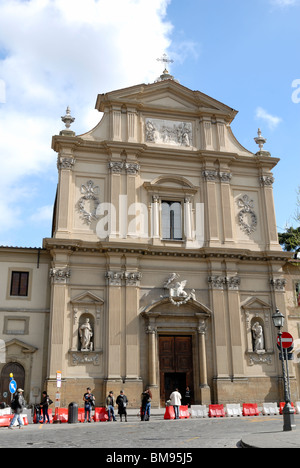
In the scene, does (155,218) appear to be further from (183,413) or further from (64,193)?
(183,413)

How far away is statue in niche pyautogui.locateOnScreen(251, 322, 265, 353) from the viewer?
3005 centimetres

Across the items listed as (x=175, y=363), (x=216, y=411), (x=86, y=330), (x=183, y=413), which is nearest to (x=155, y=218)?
(x=86, y=330)

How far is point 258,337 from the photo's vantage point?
1189 inches

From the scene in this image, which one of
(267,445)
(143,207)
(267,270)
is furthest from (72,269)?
(267,445)

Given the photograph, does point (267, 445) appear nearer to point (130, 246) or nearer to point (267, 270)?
point (130, 246)

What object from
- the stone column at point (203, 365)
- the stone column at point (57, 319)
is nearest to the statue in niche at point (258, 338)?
the stone column at point (203, 365)

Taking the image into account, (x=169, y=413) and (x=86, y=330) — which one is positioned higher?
(x=86, y=330)

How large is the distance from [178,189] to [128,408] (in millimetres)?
14311

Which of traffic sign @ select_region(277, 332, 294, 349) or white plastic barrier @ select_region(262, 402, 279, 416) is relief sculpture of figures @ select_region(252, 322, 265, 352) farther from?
traffic sign @ select_region(277, 332, 294, 349)

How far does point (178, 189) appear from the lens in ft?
106

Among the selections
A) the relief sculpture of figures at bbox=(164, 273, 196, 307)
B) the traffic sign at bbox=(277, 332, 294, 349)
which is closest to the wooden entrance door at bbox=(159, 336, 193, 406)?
the relief sculpture of figures at bbox=(164, 273, 196, 307)

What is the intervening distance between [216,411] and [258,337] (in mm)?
7179

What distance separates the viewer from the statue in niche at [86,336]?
27406 millimetres

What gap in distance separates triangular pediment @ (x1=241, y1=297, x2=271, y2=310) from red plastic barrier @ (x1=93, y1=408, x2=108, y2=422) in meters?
11.9
